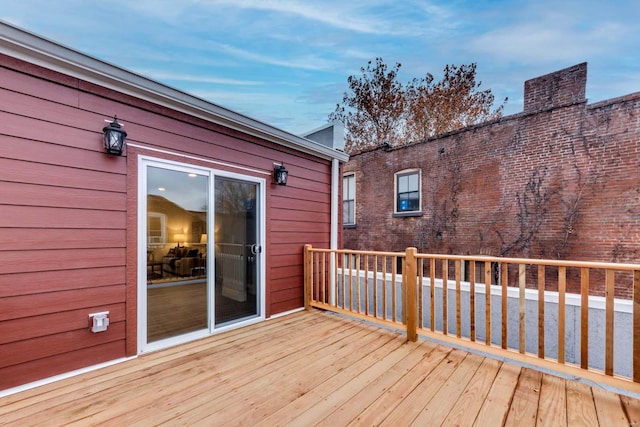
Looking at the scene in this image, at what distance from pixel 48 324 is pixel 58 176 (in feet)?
3.52

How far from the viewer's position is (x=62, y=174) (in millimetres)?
2146

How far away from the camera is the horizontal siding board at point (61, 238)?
197 cm

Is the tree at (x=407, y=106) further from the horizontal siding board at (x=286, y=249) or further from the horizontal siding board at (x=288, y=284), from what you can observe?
the horizontal siding board at (x=288, y=284)

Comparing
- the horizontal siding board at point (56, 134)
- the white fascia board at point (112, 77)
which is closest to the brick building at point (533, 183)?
the white fascia board at point (112, 77)

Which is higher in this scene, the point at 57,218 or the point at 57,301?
the point at 57,218

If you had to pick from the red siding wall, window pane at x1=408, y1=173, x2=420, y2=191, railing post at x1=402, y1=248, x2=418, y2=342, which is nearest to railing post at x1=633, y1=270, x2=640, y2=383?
railing post at x1=402, y1=248, x2=418, y2=342

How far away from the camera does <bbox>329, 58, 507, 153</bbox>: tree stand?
9766 mm

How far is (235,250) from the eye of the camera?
3285mm

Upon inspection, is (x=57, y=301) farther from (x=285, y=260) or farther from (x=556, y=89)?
(x=556, y=89)

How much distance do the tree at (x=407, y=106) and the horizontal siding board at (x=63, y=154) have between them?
353 inches

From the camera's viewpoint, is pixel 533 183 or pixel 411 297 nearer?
pixel 411 297

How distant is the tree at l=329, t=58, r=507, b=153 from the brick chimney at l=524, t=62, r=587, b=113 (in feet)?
12.4

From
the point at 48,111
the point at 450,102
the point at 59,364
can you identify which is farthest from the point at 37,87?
the point at 450,102

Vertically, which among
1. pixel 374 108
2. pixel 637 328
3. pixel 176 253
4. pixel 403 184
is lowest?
pixel 637 328
